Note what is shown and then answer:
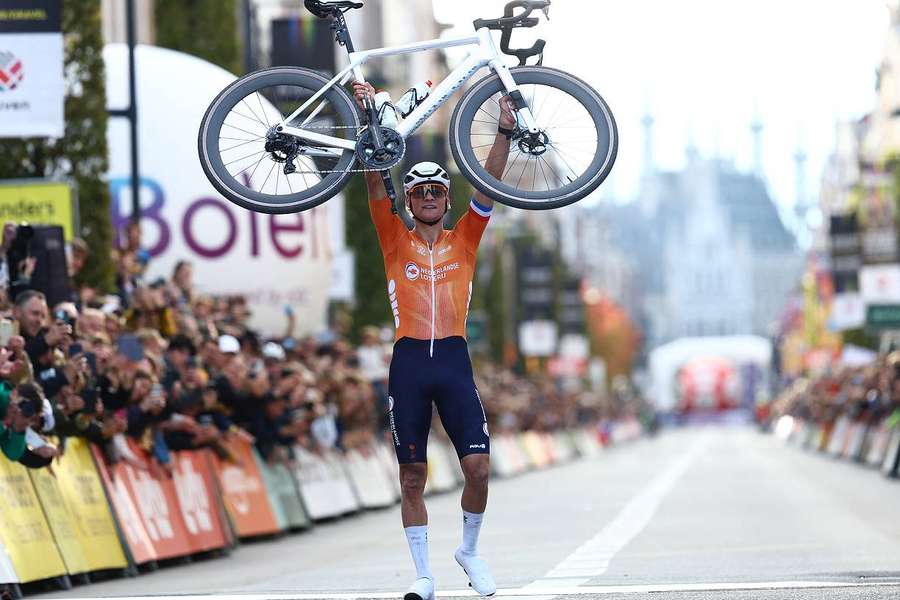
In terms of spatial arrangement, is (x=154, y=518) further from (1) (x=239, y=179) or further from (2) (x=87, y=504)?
(1) (x=239, y=179)

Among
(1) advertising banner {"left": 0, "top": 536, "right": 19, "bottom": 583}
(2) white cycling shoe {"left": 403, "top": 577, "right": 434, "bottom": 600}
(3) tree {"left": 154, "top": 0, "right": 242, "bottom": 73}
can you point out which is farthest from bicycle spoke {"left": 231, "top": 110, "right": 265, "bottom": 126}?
(3) tree {"left": 154, "top": 0, "right": 242, "bottom": 73}

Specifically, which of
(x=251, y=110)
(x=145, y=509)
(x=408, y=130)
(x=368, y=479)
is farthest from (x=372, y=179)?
(x=368, y=479)

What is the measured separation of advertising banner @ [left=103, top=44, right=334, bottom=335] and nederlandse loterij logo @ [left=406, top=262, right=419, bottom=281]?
13139 mm

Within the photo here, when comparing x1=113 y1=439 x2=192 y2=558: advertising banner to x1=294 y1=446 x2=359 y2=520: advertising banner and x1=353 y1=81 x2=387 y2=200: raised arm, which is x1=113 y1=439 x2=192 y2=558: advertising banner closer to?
x1=294 y1=446 x2=359 y2=520: advertising banner

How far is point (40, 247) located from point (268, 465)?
5331 mm

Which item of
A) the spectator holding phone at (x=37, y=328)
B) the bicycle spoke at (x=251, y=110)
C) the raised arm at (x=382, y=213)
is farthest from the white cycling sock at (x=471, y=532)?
the spectator holding phone at (x=37, y=328)

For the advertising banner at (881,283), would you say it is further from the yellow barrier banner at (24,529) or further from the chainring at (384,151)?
the chainring at (384,151)

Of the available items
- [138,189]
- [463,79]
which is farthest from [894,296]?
[463,79]

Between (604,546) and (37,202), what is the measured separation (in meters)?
5.99

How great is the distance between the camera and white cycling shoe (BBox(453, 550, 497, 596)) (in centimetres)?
1063

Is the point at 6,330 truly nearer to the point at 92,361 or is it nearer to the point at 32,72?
the point at 92,361

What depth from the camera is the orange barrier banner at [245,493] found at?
63.1 ft

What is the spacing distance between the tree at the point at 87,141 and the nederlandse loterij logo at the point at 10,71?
302 cm

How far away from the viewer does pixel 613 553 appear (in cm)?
1540
